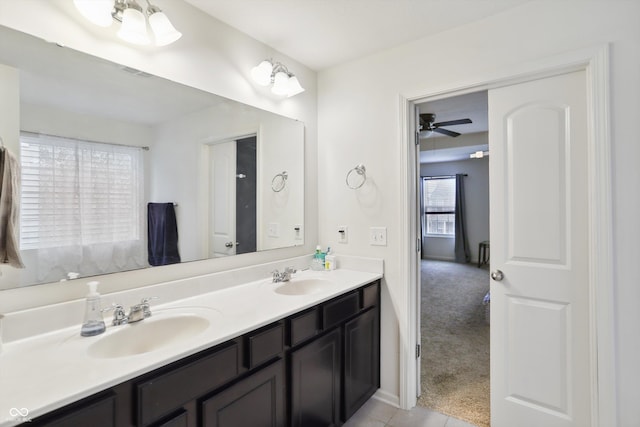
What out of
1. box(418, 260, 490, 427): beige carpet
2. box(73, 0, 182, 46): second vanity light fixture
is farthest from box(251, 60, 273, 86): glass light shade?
box(418, 260, 490, 427): beige carpet

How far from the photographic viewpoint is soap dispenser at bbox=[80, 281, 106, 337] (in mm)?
1140

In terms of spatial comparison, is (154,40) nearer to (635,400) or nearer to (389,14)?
(389,14)

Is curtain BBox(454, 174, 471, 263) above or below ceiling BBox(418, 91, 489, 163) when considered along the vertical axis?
below

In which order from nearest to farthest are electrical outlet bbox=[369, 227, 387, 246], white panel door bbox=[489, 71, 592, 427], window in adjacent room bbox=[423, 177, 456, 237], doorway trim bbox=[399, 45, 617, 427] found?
doorway trim bbox=[399, 45, 617, 427] < white panel door bbox=[489, 71, 592, 427] < electrical outlet bbox=[369, 227, 387, 246] < window in adjacent room bbox=[423, 177, 456, 237]

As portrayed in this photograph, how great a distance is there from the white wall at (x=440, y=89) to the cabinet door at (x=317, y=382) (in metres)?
0.59

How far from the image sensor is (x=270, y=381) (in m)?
1.30

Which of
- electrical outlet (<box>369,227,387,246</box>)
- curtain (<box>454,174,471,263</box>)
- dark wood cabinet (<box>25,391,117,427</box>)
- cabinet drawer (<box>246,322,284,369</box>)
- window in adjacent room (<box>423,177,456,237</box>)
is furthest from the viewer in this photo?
window in adjacent room (<box>423,177,456,237</box>)

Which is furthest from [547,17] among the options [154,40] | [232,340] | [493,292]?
[232,340]

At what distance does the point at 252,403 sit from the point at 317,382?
44cm

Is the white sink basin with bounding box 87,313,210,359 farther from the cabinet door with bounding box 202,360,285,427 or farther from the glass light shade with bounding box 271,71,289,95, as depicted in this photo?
the glass light shade with bounding box 271,71,289,95

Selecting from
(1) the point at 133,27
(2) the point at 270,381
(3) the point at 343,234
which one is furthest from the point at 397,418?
(1) the point at 133,27

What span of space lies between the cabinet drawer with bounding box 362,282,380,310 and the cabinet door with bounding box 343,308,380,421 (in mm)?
49

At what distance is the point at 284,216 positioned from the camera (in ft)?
7.22

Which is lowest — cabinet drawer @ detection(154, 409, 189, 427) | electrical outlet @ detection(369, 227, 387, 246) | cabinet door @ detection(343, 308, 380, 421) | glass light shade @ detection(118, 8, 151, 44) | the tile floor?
the tile floor
